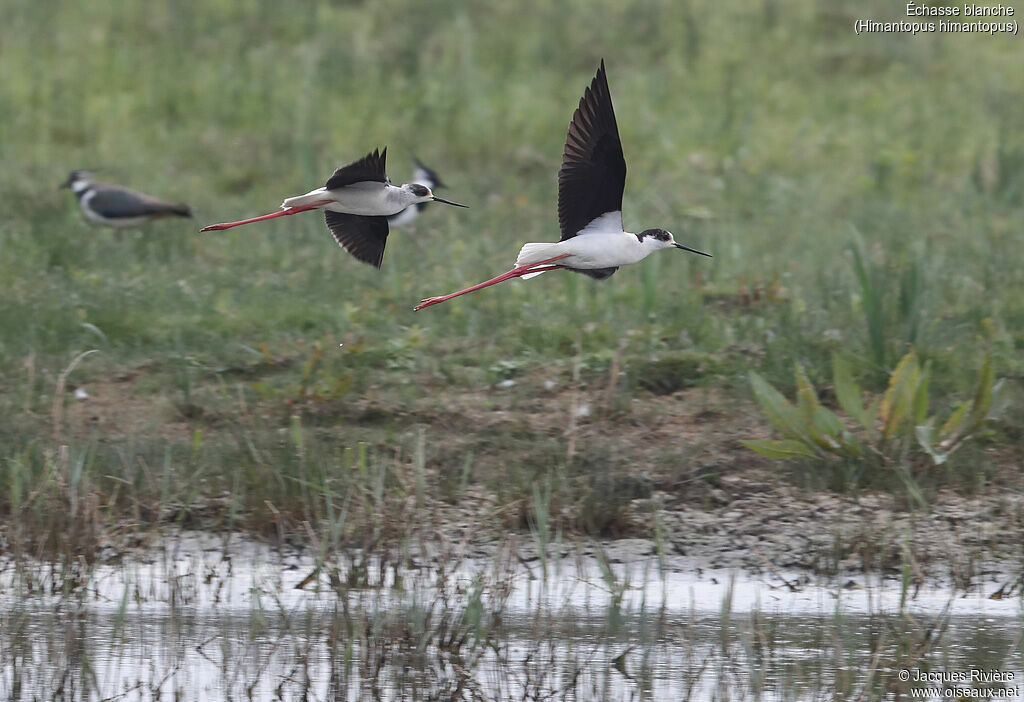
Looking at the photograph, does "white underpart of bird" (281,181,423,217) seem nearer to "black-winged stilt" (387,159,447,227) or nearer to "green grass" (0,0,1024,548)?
"green grass" (0,0,1024,548)

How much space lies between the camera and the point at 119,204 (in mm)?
7988

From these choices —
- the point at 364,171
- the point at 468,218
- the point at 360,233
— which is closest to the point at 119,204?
the point at 468,218

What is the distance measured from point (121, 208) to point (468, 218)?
203 centimetres

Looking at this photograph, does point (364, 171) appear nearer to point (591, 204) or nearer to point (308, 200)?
point (308, 200)

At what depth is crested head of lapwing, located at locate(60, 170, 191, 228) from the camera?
798 centimetres

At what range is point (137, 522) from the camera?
5016 millimetres

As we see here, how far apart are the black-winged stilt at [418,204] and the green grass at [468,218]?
17 centimetres

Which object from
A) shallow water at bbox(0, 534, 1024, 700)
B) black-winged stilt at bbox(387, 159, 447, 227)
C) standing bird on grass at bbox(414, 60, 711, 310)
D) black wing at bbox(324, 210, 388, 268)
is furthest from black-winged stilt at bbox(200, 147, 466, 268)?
black-winged stilt at bbox(387, 159, 447, 227)

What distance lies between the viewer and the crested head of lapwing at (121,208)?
26.2ft

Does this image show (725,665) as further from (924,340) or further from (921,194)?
(921,194)

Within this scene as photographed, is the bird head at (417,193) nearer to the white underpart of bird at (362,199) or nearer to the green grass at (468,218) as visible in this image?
the white underpart of bird at (362,199)

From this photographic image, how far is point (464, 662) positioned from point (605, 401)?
2246 millimetres

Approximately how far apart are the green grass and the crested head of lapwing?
154 mm

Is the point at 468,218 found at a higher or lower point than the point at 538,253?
higher
